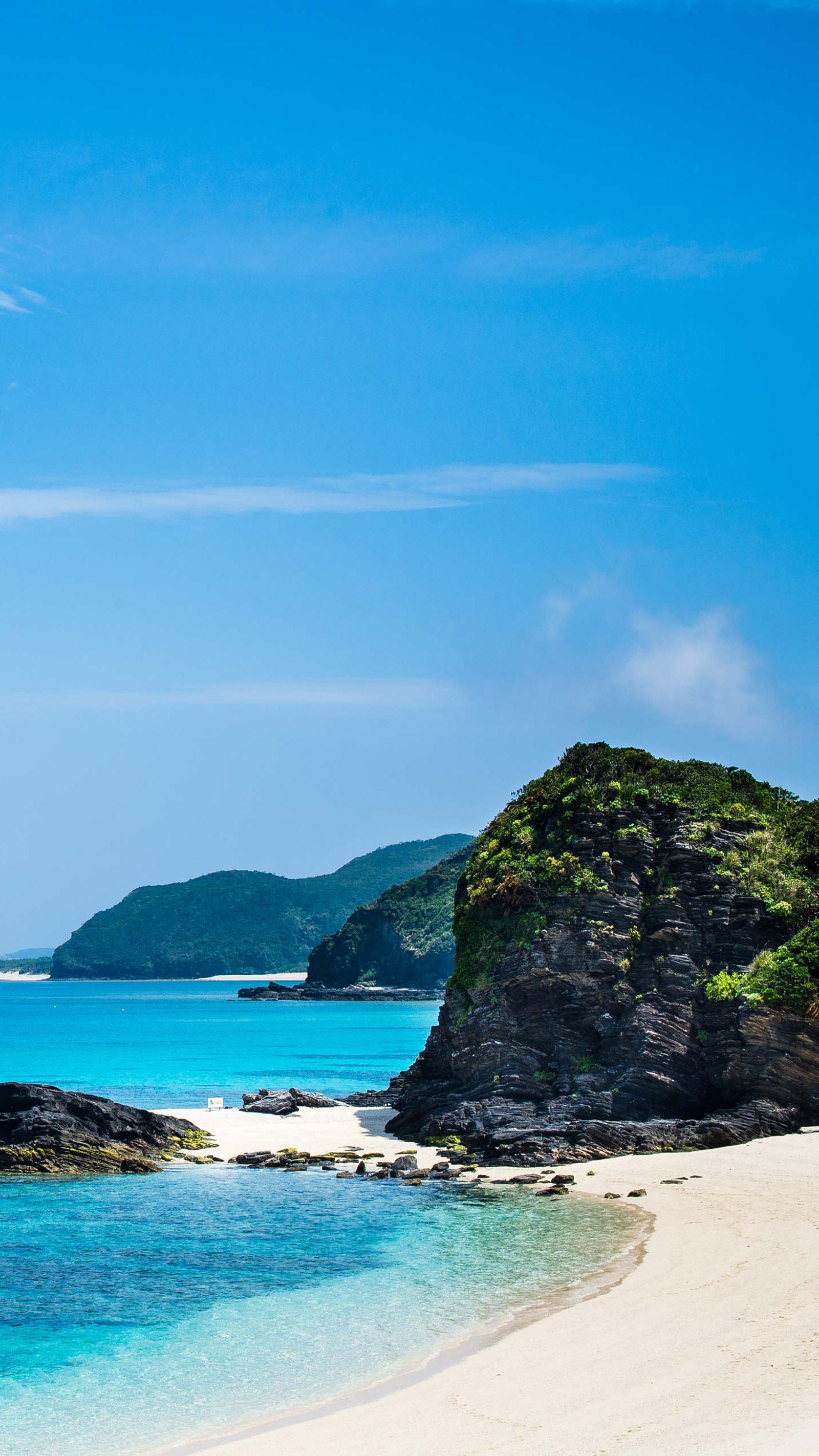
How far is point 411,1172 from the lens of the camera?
32.0m

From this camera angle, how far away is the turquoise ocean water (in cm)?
1606

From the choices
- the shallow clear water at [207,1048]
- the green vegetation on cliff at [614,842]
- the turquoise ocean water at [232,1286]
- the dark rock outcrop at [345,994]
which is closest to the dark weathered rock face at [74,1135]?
the turquoise ocean water at [232,1286]

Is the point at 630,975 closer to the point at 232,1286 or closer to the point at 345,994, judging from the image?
the point at 232,1286

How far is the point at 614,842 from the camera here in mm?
39312

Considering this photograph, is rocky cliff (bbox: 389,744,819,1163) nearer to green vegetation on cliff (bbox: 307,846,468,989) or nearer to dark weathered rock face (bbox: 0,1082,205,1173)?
dark weathered rock face (bbox: 0,1082,205,1173)

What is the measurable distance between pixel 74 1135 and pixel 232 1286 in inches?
579

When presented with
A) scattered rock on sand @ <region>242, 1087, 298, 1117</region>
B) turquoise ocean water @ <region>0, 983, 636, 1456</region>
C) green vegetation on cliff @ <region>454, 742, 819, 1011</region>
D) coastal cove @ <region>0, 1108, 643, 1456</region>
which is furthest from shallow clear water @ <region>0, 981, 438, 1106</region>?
turquoise ocean water @ <region>0, 983, 636, 1456</region>

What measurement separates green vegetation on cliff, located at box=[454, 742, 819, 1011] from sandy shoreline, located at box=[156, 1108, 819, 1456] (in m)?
13.8

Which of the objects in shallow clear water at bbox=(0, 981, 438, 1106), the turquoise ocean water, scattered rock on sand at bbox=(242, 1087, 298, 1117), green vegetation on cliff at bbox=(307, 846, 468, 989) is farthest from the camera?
green vegetation on cliff at bbox=(307, 846, 468, 989)

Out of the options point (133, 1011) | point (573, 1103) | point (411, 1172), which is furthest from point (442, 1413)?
point (133, 1011)

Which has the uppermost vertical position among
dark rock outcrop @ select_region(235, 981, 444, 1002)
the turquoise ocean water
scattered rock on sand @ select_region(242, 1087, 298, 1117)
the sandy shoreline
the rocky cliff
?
the rocky cliff

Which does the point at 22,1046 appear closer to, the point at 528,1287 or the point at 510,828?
the point at 510,828

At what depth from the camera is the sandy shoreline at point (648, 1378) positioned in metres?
13.4

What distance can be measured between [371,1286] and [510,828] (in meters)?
22.3
